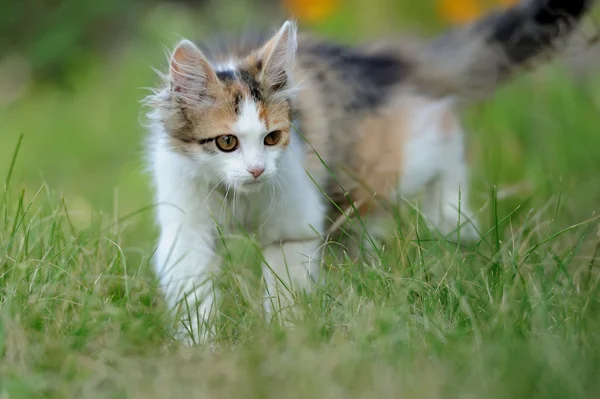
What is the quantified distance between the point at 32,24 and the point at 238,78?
551 cm

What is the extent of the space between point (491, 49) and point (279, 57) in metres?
1.29

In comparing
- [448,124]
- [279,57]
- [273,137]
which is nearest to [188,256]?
[273,137]

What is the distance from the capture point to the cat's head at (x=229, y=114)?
279 cm

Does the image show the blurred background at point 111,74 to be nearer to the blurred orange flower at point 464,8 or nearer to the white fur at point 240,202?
the blurred orange flower at point 464,8

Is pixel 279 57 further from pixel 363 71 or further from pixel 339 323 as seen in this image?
pixel 339 323

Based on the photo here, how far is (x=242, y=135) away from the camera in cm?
279

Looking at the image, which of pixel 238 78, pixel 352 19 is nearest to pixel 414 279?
pixel 238 78

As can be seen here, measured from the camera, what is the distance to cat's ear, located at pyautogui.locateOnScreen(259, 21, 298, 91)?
2963 millimetres

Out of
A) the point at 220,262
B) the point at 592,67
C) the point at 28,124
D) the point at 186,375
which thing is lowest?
the point at 186,375

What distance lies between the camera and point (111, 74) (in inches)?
291

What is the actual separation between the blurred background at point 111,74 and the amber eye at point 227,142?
2.18ft

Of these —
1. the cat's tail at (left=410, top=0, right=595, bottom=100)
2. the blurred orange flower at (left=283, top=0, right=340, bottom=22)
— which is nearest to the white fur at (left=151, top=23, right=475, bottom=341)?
the cat's tail at (left=410, top=0, right=595, bottom=100)

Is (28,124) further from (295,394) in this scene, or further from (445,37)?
(295,394)

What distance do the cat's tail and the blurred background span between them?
0.48 meters
